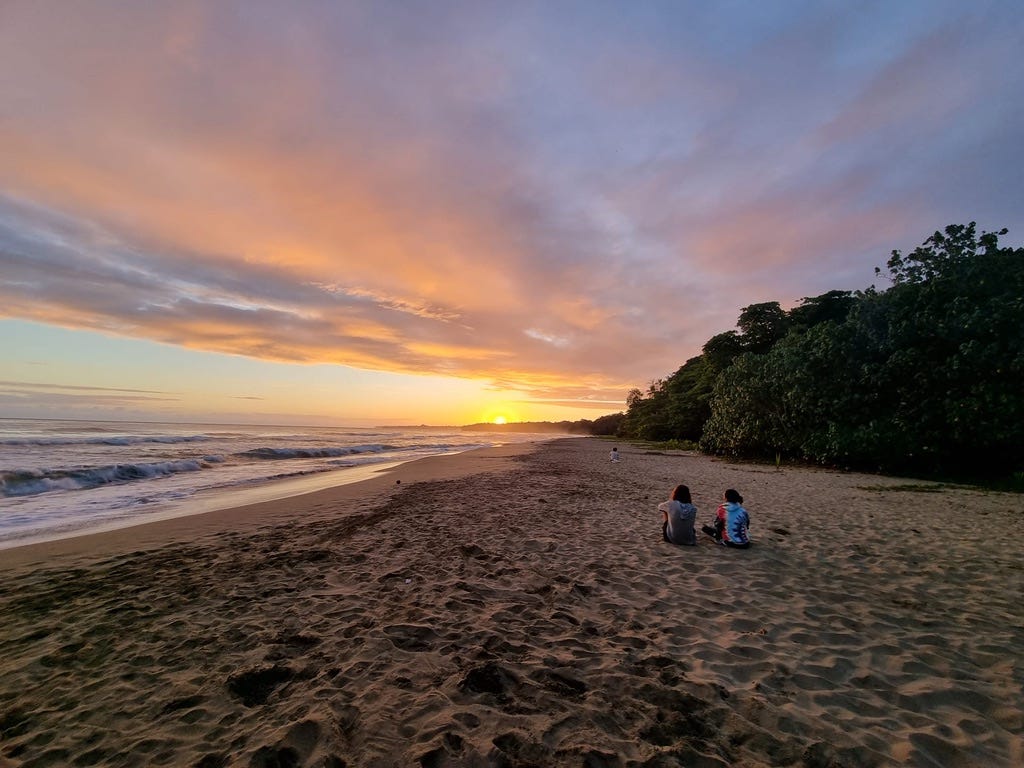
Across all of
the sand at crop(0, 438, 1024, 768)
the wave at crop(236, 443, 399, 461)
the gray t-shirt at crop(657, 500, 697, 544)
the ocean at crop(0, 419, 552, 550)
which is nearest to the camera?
the sand at crop(0, 438, 1024, 768)

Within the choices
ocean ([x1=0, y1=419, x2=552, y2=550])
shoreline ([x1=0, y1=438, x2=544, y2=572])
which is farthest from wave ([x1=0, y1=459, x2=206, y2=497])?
shoreline ([x1=0, y1=438, x2=544, y2=572])

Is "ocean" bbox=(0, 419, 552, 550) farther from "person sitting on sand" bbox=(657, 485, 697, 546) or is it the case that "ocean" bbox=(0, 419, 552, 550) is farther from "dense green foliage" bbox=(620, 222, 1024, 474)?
"dense green foliage" bbox=(620, 222, 1024, 474)

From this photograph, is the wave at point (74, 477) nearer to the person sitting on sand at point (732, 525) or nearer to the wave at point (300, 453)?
the wave at point (300, 453)

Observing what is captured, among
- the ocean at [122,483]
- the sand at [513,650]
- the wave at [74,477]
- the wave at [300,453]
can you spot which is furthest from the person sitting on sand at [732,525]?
the wave at [300,453]

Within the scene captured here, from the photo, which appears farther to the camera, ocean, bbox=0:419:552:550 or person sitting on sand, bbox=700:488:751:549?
ocean, bbox=0:419:552:550

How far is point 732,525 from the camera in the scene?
8.47 m

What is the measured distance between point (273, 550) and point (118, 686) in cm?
438

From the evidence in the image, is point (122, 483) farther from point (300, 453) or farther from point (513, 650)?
point (513, 650)

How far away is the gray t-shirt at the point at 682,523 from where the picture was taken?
28.0 ft

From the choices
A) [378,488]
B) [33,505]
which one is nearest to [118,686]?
[378,488]

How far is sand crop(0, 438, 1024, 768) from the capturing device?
3.28 m

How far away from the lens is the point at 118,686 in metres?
4.04

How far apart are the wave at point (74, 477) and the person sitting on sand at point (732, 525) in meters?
22.0

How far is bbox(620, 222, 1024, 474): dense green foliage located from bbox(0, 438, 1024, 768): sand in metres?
11.6
